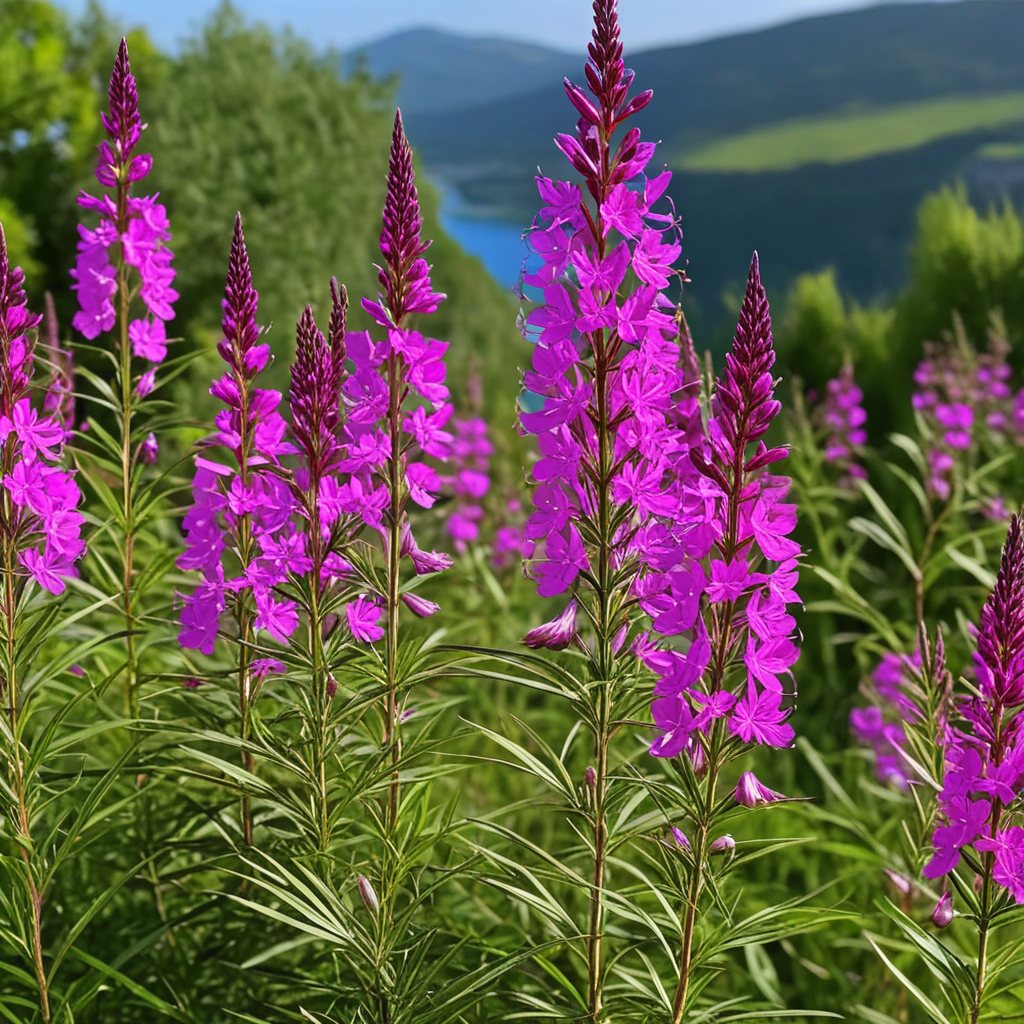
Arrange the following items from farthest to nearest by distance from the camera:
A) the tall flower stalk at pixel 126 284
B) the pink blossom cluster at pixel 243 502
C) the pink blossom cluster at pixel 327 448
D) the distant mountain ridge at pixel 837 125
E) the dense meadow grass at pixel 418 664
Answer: the distant mountain ridge at pixel 837 125
the tall flower stalk at pixel 126 284
the pink blossom cluster at pixel 243 502
the pink blossom cluster at pixel 327 448
the dense meadow grass at pixel 418 664

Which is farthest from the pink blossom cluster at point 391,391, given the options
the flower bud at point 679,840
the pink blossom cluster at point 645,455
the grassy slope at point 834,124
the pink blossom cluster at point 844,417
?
the grassy slope at point 834,124

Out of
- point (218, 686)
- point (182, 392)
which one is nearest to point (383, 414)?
point (218, 686)

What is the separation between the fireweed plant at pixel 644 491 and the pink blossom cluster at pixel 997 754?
312 millimetres

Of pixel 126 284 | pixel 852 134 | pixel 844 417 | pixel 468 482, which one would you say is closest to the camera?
pixel 126 284

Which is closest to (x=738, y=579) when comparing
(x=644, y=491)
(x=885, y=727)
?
(x=644, y=491)

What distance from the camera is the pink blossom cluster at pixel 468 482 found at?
6031 millimetres

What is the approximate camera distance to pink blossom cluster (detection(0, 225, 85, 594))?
1.93m

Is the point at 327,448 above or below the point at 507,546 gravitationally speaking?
above

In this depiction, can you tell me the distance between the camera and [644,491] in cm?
176

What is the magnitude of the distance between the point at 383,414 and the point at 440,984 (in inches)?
48.8

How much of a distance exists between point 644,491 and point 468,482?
4.28m

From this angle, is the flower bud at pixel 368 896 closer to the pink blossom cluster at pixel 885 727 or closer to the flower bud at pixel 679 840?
the flower bud at pixel 679 840

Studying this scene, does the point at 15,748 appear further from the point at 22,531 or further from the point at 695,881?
the point at 695,881

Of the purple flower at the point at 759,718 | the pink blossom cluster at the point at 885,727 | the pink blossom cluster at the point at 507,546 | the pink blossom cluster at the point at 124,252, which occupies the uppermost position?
the pink blossom cluster at the point at 124,252
